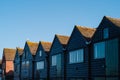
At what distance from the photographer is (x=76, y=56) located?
38.6 meters

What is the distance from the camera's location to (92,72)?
113 ft

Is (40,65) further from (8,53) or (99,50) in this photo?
(8,53)

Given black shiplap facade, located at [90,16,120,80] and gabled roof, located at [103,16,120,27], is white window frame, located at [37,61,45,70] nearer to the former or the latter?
black shiplap facade, located at [90,16,120,80]

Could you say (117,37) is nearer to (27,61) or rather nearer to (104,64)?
(104,64)

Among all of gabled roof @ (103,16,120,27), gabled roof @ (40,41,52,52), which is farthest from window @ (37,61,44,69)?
gabled roof @ (103,16,120,27)

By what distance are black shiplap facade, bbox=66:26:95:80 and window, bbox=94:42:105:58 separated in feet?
6.25

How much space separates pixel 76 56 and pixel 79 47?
1670mm

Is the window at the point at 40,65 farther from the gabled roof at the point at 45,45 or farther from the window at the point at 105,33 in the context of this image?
the window at the point at 105,33

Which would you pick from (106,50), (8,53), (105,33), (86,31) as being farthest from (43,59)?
(8,53)

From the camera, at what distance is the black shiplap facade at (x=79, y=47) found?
3622 cm

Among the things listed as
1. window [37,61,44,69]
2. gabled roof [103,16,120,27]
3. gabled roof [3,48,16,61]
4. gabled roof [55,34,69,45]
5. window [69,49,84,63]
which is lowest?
window [37,61,44,69]

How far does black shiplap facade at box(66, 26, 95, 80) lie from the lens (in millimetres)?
36219

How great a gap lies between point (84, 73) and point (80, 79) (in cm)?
146

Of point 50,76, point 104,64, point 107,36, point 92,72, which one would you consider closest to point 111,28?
point 107,36
